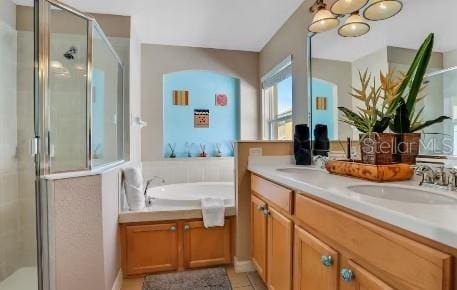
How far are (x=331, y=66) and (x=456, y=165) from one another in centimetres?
113

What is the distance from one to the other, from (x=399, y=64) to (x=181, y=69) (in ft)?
8.91

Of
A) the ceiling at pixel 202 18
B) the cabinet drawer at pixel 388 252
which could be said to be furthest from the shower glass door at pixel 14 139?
the cabinet drawer at pixel 388 252

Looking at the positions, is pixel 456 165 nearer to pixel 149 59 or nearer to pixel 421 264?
pixel 421 264

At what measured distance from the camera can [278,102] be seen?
3439mm

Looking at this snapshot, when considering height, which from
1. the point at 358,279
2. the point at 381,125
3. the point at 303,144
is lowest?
the point at 358,279

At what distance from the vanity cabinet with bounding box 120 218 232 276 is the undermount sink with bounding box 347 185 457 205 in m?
1.33

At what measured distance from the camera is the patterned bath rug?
1962mm

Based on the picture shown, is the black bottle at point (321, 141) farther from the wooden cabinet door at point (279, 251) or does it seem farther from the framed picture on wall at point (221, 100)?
the framed picture on wall at point (221, 100)

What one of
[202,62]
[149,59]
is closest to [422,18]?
[202,62]

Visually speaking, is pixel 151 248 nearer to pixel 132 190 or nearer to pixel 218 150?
pixel 132 190

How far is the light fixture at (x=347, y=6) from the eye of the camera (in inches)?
63.7

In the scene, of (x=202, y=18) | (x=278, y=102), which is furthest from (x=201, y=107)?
(x=202, y=18)

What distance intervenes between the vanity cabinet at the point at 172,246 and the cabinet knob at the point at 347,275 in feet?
4.62

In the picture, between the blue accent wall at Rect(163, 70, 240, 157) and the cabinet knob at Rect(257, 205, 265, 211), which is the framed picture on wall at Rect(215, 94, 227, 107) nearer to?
the blue accent wall at Rect(163, 70, 240, 157)
